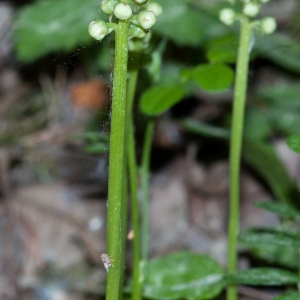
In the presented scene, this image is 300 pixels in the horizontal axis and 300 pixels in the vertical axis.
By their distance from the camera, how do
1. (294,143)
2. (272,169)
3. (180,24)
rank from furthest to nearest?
1. (180,24)
2. (272,169)
3. (294,143)

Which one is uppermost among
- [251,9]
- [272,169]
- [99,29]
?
[251,9]

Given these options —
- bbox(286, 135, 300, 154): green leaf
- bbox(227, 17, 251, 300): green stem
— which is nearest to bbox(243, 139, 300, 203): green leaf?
bbox(227, 17, 251, 300): green stem

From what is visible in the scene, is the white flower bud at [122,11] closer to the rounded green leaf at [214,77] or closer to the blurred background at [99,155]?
the rounded green leaf at [214,77]

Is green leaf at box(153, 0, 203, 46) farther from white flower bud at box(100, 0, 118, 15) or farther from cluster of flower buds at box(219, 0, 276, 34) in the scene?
white flower bud at box(100, 0, 118, 15)

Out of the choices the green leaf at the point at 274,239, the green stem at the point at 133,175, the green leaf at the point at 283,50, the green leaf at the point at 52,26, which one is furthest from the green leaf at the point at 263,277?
the green leaf at the point at 283,50

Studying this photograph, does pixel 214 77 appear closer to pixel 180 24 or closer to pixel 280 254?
pixel 280 254

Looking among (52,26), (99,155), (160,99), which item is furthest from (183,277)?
(52,26)
